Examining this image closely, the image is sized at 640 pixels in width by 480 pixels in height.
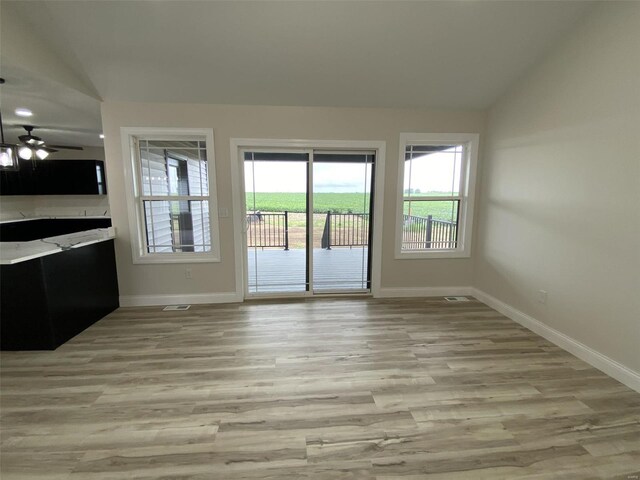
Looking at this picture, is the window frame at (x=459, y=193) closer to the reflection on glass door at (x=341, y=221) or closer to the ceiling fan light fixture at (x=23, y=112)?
the reflection on glass door at (x=341, y=221)

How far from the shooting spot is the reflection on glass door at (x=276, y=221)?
3529mm

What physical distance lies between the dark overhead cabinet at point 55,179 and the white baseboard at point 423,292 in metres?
5.91

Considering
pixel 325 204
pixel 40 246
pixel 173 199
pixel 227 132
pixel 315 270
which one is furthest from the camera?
pixel 315 270

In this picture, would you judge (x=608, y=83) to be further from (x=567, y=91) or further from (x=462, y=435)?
(x=462, y=435)

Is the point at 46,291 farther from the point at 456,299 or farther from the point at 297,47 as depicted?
the point at 456,299

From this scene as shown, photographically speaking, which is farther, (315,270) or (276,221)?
(315,270)

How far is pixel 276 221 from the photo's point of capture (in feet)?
12.2

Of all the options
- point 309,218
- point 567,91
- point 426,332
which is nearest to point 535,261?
point 426,332

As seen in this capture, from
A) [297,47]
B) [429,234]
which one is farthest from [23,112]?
[429,234]

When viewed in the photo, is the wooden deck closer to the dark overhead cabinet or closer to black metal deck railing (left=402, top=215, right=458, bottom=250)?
black metal deck railing (left=402, top=215, right=458, bottom=250)

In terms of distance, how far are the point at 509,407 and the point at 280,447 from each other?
1450 mm

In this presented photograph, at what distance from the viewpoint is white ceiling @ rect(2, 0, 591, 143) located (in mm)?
2244

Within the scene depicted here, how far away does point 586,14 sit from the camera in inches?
88.9

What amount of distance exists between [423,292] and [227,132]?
324 cm
